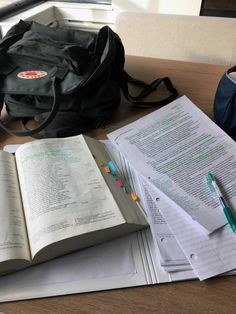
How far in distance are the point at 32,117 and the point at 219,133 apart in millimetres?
479

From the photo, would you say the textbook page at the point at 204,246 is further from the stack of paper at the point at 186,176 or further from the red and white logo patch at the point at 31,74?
the red and white logo patch at the point at 31,74

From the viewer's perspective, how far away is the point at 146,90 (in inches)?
34.9

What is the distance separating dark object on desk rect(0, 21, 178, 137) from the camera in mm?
688

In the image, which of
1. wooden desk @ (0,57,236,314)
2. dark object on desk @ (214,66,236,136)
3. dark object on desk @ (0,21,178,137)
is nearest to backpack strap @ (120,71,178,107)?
dark object on desk @ (0,21,178,137)

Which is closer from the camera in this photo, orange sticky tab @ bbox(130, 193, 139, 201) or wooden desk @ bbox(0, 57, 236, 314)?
wooden desk @ bbox(0, 57, 236, 314)

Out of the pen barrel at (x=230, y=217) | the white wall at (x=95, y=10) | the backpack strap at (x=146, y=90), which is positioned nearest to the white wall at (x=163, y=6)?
the white wall at (x=95, y=10)

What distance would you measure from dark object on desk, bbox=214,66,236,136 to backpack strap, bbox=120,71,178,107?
0.17 meters

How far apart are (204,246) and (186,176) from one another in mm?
157

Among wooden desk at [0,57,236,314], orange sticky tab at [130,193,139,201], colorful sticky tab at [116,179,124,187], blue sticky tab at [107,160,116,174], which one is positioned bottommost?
wooden desk at [0,57,236,314]

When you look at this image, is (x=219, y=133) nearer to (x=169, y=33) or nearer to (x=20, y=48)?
(x=20, y=48)

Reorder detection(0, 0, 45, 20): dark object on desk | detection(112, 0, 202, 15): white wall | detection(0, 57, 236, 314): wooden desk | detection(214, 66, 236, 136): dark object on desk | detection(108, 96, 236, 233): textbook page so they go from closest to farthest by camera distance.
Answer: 1. detection(0, 57, 236, 314): wooden desk
2. detection(108, 96, 236, 233): textbook page
3. detection(214, 66, 236, 136): dark object on desk
4. detection(0, 0, 45, 20): dark object on desk
5. detection(112, 0, 202, 15): white wall

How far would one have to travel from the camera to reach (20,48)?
0.76m

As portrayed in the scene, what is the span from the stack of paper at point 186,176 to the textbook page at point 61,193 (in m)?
0.10

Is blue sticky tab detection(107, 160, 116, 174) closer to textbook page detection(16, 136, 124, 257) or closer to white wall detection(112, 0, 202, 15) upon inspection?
textbook page detection(16, 136, 124, 257)
